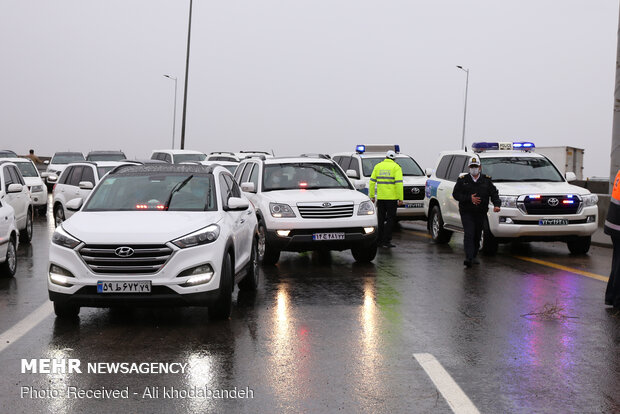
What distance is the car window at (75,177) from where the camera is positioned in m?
19.9

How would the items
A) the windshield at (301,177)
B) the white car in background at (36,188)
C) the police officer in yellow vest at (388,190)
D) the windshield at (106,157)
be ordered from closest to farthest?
the windshield at (301,177) < the police officer in yellow vest at (388,190) < the white car in background at (36,188) < the windshield at (106,157)

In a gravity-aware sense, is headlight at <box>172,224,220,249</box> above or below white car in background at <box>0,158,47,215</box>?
above

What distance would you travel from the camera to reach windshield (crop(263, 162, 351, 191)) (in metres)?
14.0

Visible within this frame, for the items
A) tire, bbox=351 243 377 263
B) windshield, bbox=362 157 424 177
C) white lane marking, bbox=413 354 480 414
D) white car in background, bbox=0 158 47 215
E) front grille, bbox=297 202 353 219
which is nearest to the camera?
white lane marking, bbox=413 354 480 414

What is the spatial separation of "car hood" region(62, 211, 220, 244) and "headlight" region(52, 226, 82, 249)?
0.04 m

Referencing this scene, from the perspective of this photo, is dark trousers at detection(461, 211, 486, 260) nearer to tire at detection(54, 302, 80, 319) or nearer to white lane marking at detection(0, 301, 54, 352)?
white lane marking at detection(0, 301, 54, 352)

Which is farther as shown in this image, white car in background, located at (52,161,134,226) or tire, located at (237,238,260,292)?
white car in background, located at (52,161,134,226)

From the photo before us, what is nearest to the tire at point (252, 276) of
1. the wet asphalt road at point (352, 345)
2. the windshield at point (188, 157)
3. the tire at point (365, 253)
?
the wet asphalt road at point (352, 345)

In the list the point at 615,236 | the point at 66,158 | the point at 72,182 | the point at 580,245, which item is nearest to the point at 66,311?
Answer: the point at 615,236

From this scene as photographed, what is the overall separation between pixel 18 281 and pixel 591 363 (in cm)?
775

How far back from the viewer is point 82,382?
5.96 metres

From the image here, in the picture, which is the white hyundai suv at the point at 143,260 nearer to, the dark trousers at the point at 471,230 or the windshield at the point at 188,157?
the dark trousers at the point at 471,230

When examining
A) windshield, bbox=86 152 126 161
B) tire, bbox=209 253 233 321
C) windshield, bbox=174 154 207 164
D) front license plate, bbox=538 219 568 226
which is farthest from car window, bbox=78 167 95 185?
windshield, bbox=86 152 126 161

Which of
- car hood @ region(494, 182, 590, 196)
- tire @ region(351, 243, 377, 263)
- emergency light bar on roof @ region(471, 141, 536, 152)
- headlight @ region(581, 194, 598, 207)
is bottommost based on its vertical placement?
tire @ region(351, 243, 377, 263)
